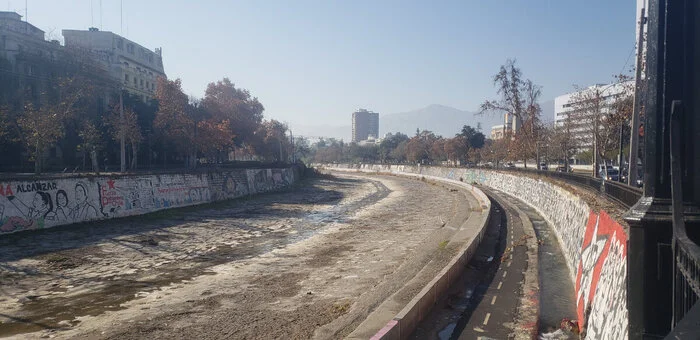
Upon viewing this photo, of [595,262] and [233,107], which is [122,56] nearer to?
[233,107]

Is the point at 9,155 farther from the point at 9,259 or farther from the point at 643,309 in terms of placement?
the point at 643,309

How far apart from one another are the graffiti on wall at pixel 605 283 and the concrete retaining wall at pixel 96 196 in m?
23.3

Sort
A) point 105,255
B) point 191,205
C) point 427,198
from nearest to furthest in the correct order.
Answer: point 105,255 → point 191,205 → point 427,198

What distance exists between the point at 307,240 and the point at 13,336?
13946mm

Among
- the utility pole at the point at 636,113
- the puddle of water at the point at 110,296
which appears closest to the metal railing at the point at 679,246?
the puddle of water at the point at 110,296

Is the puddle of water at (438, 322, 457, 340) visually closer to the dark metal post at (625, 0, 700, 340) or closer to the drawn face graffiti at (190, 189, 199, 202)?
the dark metal post at (625, 0, 700, 340)

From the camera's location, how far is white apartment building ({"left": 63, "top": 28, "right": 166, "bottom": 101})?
257ft

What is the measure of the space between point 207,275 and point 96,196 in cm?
1533

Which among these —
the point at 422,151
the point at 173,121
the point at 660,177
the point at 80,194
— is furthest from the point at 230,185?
the point at 422,151

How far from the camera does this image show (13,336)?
9.70m

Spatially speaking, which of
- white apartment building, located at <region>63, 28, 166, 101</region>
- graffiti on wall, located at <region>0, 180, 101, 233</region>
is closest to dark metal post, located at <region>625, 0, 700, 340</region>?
graffiti on wall, located at <region>0, 180, 101, 233</region>

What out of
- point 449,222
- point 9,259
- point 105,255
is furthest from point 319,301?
point 449,222

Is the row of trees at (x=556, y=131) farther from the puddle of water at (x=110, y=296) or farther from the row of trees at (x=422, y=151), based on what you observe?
the puddle of water at (x=110, y=296)

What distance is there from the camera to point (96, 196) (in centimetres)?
2697
